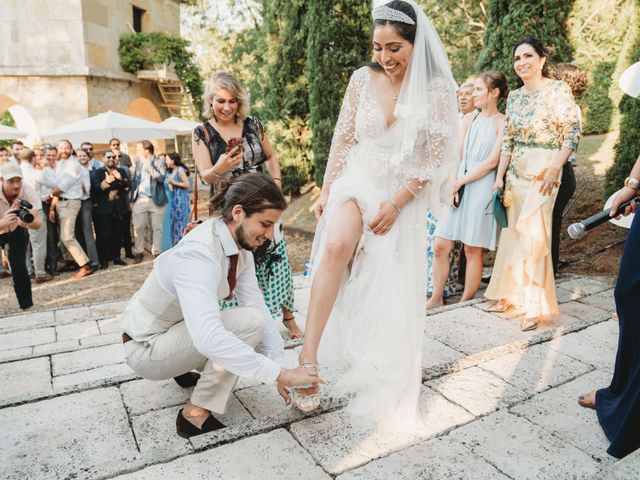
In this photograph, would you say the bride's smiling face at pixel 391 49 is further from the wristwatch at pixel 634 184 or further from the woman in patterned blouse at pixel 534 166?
the woman in patterned blouse at pixel 534 166

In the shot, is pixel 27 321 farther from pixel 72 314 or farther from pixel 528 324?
pixel 528 324

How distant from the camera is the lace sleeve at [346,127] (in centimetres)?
284

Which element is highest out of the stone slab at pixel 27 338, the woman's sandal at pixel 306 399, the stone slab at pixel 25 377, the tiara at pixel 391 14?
the tiara at pixel 391 14

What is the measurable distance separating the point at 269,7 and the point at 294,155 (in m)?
3.45

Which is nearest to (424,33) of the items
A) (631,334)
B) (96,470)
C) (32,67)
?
(631,334)

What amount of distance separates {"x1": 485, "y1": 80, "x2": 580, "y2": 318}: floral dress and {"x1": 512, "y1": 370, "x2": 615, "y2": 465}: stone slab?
104 centimetres

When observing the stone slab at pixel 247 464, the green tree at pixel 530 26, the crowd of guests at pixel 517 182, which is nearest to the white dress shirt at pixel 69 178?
the crowd of guests at pixel 517 182

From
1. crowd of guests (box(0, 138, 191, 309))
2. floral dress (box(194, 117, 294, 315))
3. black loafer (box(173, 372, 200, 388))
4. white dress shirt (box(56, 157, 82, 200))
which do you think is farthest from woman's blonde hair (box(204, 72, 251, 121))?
white dress shirt (box(56, 157, 82, 200))

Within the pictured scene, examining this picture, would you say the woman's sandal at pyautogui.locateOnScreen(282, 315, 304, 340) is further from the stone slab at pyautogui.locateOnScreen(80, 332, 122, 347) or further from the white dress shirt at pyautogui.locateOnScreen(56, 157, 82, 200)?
the white dress shirt at pyautogui.locateOnScreen(56, 157, 82, 200)

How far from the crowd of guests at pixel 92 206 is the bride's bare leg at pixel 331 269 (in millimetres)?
5911

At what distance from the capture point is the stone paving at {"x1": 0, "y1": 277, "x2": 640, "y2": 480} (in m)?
2.07

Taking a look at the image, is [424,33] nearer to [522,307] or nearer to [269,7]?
[522,307]

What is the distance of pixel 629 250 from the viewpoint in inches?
88.4

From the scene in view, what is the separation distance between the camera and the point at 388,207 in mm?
2689
